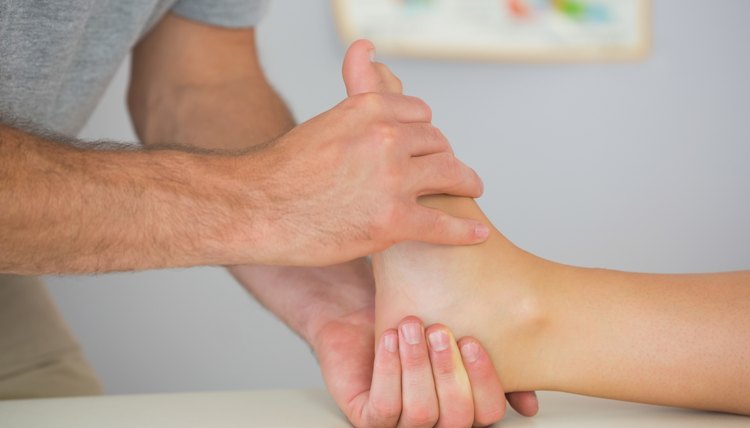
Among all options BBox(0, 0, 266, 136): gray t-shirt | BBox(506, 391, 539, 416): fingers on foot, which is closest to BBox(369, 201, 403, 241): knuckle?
BBox(506, 391, 539, 416): fingers on foot

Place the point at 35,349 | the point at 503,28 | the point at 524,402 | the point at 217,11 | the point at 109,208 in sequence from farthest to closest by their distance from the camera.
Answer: the point at 503,28 < the point at 217,11 < the point at 35,349 < the point at 524,402 < the point at 109,208

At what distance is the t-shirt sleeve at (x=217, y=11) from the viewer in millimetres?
1391

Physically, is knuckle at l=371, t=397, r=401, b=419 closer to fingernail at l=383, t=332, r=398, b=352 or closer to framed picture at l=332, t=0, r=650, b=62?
fingernail at l=383, t=332, r=398, b=352

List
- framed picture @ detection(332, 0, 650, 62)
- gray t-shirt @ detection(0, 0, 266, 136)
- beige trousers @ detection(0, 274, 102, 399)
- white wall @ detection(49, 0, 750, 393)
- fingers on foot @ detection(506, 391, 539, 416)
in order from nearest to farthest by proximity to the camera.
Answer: fingers on foot @ detection(506, 391, 539, 416)
gray t-shirt @ detection(0, 0, 266, 136)
beige trousers @ detection(0, 274, 102, 399)
white wall @ detection(49, 0, 750, 393)
framed picture @ detection(332, 0, 650, 62)

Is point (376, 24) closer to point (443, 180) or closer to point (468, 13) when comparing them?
point (468, 13)

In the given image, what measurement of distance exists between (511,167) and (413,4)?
1.53ft

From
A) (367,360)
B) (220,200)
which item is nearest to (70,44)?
(220,200)

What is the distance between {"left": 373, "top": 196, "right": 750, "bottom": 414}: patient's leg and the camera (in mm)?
955

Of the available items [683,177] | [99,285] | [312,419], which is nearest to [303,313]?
[312,419]

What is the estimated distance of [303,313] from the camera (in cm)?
110

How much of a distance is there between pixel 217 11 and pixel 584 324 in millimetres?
721

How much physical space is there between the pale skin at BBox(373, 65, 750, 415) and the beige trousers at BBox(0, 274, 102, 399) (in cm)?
51

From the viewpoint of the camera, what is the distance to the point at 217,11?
1394 mm

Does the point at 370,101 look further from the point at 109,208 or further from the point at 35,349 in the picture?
the point at 35,349
